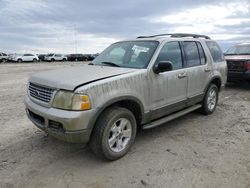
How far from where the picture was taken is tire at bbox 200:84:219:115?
5734mm

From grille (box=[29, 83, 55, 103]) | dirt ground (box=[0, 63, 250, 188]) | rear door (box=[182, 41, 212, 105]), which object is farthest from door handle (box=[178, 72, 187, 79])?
grille (box=[29, 83, 55, 103])

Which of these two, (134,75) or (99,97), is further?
(134,75)

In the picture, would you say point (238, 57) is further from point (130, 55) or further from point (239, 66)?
point (130, 55)

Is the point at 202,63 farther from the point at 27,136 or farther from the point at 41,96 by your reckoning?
the point at 27,136

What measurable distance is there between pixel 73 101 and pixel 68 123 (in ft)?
0.96

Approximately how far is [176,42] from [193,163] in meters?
2.39

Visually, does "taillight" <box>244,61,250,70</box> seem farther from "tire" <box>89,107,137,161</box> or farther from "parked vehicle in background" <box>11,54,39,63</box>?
"parked vehicle in background" <box>11,54,39,63</box>

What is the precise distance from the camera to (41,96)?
357cm

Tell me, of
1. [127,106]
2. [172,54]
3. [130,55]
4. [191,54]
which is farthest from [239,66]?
[127,106]

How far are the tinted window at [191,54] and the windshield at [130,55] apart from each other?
93 cm

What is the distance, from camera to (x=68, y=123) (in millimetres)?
3111

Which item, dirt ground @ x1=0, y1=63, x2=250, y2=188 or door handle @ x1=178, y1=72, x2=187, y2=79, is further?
door handle @ x1=178, y1=72, x2=187, y2=79

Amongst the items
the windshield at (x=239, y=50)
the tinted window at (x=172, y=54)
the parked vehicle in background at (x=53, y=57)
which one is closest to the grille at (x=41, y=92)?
the tinted window at (x=172, y=54)

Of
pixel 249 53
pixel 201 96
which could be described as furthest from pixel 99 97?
pixel 249 53
